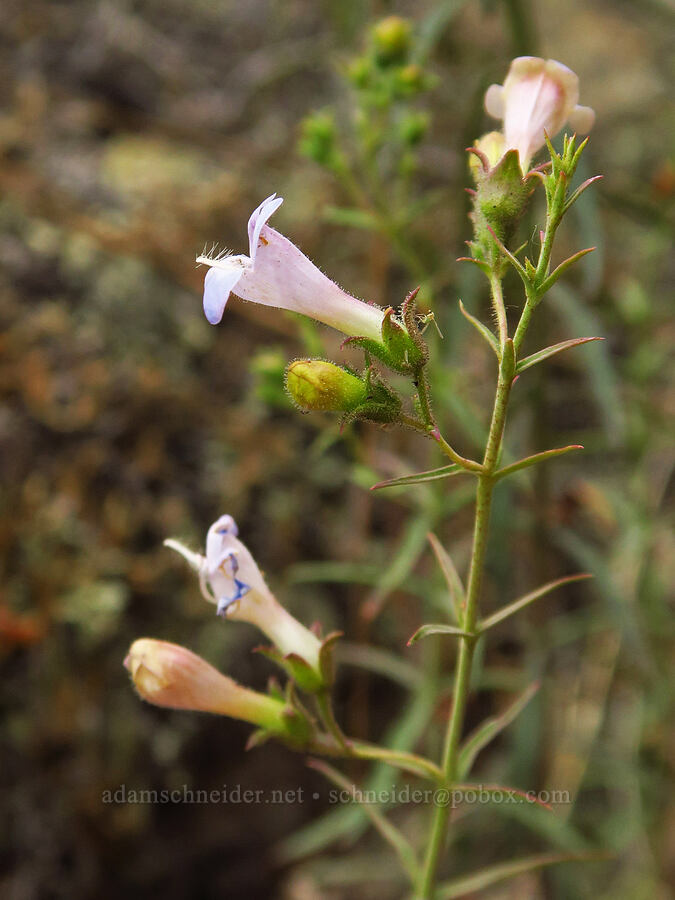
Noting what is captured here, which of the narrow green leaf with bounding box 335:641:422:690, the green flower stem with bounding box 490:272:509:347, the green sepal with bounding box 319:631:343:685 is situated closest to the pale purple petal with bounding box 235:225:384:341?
the green flower stem with bounding box 490:272:509:347

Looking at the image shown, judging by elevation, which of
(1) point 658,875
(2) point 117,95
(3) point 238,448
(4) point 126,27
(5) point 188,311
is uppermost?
(4) point 126,27

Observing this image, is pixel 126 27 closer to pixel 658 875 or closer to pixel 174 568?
pixel 174 568

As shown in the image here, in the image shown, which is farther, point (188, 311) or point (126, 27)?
point (126, 27)

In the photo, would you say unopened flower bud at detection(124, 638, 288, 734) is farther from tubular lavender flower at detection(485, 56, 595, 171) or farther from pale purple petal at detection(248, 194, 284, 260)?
tubular lavender flower at detection(485, 56, 595, 171)

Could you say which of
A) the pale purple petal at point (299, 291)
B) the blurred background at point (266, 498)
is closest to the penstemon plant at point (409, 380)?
the pale purple petal at point (299, 291)

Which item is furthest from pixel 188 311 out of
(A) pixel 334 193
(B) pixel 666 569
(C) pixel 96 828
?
(B) pixel 666 569

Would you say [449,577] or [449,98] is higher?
[449,98]
